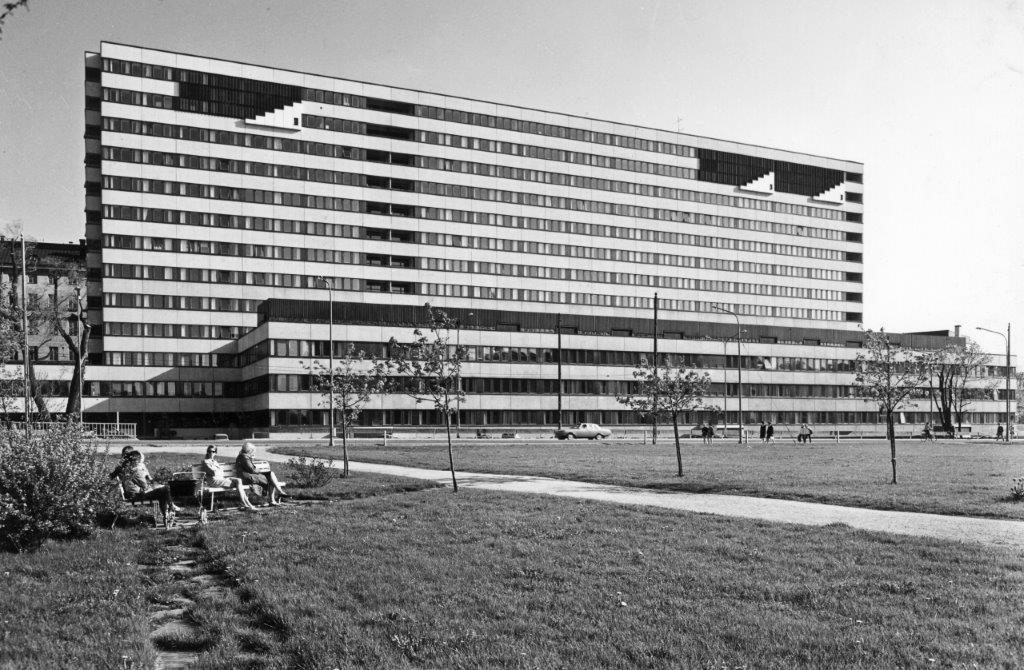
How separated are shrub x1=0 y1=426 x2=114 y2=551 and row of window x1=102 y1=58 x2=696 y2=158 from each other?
78.5 m

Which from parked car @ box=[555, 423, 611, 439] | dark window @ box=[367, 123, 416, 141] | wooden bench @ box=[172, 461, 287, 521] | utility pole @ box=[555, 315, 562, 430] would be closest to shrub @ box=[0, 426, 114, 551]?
wooden bench @ box=[172, 461, 287, 521]

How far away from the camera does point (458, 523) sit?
45.2 feet

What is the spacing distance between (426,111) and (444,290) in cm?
1973

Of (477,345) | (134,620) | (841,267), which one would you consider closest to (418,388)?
(134,620)

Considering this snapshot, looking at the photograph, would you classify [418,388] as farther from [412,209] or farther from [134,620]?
[412,209]

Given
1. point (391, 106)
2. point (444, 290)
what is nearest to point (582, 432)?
point (444, 290)

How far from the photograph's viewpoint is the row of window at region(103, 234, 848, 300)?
84312mm

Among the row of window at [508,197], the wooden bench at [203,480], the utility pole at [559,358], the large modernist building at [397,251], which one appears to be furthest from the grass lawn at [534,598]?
the row of window at [508,197]

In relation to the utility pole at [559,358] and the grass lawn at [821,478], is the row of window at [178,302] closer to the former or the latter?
the utility pole at [559,358]

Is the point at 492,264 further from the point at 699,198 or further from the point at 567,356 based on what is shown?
the point at 699,198

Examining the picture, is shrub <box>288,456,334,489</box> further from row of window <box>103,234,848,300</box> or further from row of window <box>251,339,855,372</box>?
row of window <box>103,234,848,300</box>

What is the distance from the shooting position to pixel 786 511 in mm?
15969

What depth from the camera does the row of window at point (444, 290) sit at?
83.8 metres

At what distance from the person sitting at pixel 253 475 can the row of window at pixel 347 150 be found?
73.9 metres
